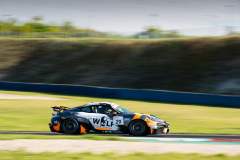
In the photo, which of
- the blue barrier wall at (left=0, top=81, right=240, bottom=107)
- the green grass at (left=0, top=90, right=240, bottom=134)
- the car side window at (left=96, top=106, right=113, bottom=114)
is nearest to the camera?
the car side window at (left=96, top=106, right=113, bottom=114)

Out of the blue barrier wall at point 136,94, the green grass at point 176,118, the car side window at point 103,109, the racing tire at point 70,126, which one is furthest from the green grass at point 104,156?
the blue barrier wall at point 136,94

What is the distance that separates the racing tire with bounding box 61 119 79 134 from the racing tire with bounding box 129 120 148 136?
178 cm

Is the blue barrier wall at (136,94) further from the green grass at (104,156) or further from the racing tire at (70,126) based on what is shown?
the green grass at (104,156)

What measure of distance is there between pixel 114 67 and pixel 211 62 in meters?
10.6

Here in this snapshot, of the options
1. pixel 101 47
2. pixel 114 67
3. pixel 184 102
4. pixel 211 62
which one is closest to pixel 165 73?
pixel 211 62

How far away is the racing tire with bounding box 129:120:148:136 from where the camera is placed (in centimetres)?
892

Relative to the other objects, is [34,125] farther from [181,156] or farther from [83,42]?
[83,42]

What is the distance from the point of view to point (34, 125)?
10.9 m

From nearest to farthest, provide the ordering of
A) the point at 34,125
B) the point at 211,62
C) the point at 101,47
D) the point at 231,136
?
the point at 231,136, the point at 34,125, the point at 211,62, the point at 101,47

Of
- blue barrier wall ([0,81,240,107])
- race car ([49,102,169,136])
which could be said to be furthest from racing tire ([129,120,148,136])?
blue barrier wall ([0,81,240,107])

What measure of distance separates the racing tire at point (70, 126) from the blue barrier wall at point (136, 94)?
11.3 metres

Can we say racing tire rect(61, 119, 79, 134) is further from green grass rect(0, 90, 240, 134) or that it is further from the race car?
green grass rect(0, 90, 240, 134)

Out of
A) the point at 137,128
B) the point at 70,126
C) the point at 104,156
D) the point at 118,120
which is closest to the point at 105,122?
the point at 118,120

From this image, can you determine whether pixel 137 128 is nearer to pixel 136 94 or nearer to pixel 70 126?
pixel 70 126
